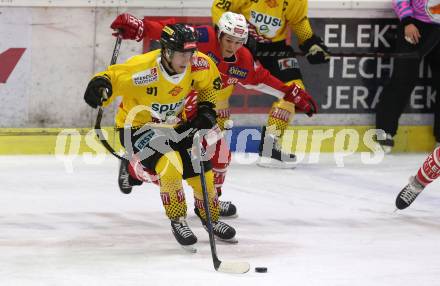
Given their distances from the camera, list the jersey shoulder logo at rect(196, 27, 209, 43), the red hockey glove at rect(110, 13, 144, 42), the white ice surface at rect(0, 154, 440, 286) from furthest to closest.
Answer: the red hockey glove at rect(110, 13, 144, 42) < the jersey shoulder logo at rect(196, 27, 209, 43) < the white ice surface at rect(0, 154, 440, 286)

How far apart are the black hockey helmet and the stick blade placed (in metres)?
1.05

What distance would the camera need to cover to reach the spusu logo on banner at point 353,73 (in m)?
8.46

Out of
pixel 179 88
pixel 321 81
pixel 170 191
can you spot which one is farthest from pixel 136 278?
pixel 321 81

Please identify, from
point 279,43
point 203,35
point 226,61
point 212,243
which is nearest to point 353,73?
point 279,43

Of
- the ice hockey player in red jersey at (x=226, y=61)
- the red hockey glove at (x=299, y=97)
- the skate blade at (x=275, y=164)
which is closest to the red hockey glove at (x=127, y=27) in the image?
the ice hockey player in red jersey at (x=226, y=61)

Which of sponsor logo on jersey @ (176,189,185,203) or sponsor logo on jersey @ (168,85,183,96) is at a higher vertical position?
sponsor logo on jersey @ (168,85,183,96)

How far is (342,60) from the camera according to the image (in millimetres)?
8555

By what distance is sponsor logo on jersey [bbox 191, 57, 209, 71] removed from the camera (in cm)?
562

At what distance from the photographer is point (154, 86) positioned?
217 inches

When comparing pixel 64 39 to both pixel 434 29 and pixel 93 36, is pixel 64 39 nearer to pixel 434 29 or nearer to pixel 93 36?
pixel 93 36

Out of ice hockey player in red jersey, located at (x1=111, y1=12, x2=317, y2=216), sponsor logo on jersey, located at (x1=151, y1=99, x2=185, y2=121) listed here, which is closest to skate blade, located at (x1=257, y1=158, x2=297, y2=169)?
ice hockey player in red jersey, located at (x1=111, y1=12, x2=317, y2=216)

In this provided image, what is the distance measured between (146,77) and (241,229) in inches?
43.9

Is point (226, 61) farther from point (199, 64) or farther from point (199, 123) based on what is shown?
point (199, 123)

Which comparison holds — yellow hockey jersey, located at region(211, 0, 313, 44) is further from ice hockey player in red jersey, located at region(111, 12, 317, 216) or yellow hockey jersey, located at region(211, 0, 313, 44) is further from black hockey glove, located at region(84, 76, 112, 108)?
black hockey glove, located at region(84, 76, 112, 108)
